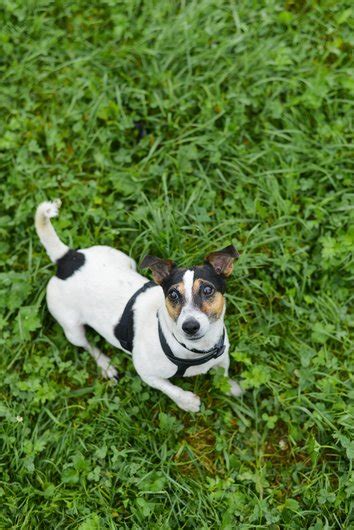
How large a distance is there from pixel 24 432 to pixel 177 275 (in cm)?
185

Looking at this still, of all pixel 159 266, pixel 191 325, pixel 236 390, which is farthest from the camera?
pixel 236 390

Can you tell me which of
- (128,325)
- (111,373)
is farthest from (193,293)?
(111,373)

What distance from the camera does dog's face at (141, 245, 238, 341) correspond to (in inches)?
128

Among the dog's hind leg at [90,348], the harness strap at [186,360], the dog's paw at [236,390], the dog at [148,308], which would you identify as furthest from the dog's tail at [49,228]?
the dog's paw at [236,390]

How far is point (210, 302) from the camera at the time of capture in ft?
11.0

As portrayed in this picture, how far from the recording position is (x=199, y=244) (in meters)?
4.58

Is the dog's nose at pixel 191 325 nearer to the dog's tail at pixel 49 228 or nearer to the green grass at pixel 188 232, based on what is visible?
the green grass at pixel 188 232

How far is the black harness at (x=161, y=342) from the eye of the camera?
3.60 metres

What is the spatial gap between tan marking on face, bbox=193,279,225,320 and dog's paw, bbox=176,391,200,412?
860 millimetres

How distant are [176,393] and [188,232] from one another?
4.61 feet

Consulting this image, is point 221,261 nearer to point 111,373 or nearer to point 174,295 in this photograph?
point 174,295

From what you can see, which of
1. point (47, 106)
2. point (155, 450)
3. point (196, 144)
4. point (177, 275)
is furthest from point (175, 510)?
point (47, 106)

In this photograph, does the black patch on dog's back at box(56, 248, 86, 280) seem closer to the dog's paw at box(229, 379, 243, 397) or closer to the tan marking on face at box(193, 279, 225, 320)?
the tan marking on face at box(193, 279, 225, 320)

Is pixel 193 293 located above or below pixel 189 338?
above
